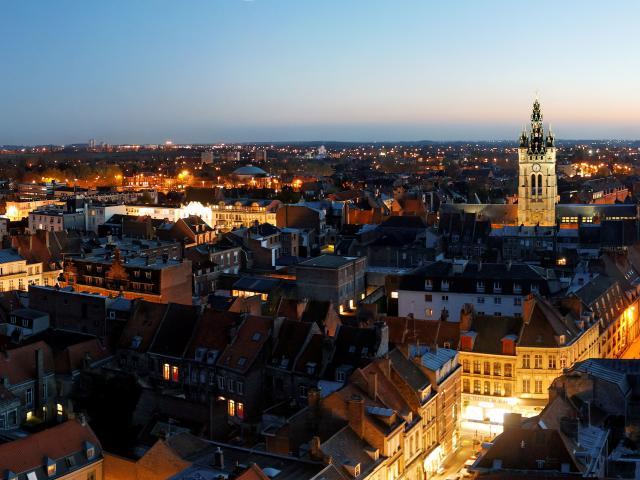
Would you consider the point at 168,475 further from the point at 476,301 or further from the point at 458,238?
the point at 458,238

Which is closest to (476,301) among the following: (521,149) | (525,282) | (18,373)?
(525,282)

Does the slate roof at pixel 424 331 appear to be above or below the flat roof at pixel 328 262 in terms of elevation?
below

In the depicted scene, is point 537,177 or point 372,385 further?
point 537,177

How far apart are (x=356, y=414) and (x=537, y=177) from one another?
3288 inches

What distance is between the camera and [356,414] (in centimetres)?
4066

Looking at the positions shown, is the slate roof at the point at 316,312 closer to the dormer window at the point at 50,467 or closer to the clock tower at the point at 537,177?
the dormer window at the point at 50,467

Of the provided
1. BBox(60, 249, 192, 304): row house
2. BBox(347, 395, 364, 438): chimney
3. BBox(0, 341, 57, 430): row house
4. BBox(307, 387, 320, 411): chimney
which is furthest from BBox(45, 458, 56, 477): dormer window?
BBox(60, 249, 192, 304): row house

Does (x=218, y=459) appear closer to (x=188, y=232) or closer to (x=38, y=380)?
(x=38, y=380)

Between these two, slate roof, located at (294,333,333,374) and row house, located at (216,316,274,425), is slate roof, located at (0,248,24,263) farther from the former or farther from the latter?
slate roof, located at (294,333,333,374)

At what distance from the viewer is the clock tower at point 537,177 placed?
116 metres

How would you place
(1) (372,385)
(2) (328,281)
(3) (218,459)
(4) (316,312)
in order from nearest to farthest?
(3) (218,459)
(1) (372,385)
(4) (316,312)
(2) (328,281)

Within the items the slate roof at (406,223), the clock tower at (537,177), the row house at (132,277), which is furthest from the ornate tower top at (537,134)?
the row house at (132,277)

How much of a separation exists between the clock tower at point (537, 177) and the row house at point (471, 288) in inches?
1752

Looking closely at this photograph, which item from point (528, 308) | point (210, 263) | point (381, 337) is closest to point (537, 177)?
point (210, 263)
